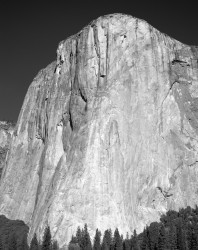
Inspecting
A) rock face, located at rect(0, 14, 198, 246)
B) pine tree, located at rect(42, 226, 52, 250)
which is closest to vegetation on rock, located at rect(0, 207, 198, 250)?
pine tree, located at rect(42, 226, 52, 250)

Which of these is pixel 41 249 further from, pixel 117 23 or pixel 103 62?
pixel 117 23

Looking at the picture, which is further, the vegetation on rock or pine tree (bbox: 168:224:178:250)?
the vegetation on rock

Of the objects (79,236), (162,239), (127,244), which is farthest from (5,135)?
(162,239)

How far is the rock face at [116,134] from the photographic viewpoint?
60.8 meters

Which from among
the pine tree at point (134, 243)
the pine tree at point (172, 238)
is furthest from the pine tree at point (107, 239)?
the pine tree at point (172, 238)

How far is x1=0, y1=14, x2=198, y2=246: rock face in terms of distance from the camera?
60781 millimetres

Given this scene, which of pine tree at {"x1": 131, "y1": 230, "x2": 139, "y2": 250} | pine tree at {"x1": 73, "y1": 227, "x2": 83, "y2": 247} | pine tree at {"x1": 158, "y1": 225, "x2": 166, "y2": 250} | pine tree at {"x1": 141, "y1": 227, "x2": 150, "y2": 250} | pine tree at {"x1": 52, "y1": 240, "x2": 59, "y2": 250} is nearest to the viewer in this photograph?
pine tree at {"x1": 158, "y1": 225, "x2": 166, "y2": 250}

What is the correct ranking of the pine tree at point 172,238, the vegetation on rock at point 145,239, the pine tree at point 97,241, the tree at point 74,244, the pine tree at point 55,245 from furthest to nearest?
1. the pine tree at point 55,245
2. the tree at point 74,244
3. the pine tree at point 97,241
4. the vegetation on rock at point 145,239
5. the pine tree at point 172,238

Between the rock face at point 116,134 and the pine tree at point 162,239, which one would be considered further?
the rock face at point 116,134

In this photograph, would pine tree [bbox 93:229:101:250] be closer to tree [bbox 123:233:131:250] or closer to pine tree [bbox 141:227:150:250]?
tree [bbox 123:233:131:250]

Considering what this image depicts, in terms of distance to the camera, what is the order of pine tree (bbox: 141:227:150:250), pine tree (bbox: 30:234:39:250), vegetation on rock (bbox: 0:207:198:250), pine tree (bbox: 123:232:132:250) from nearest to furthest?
1. vegetation on rock (bbox: 0:207:198:250)
2. pine tree (bbox: 123:232:132:250)
3. pine tree (bbox: 141:227:150:250)
4. pine tree (bbox: 30:234:39:250)

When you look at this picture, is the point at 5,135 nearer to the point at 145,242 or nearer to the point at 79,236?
the point at 79,236

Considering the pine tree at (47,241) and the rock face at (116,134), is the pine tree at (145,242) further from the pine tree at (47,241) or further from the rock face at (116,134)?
the pine tree at (47,241)

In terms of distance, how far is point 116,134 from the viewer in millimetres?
64062
